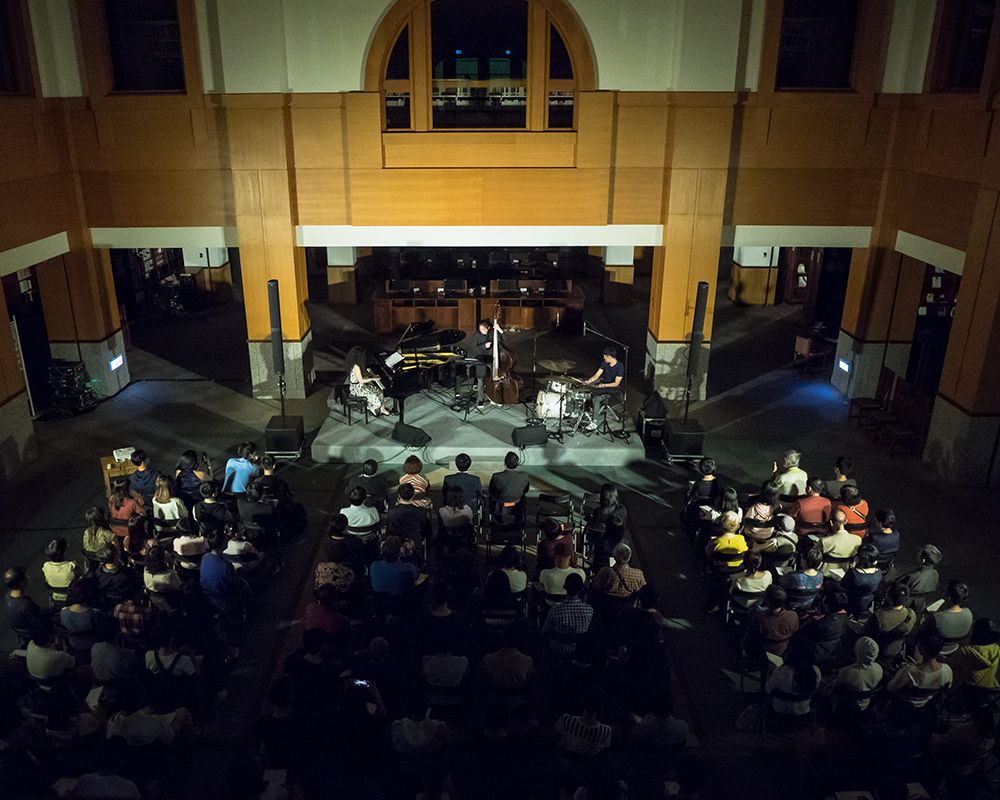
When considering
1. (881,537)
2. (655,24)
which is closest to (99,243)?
(655,24)

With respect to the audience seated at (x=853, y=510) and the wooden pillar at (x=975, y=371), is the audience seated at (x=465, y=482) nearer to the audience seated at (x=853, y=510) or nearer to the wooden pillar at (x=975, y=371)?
the audience seated at (x=853, y=510)

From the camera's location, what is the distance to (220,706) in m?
7.40

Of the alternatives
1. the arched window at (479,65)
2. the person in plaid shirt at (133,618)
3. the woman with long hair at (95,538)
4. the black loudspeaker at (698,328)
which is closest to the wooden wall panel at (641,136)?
the arched window at (479,65)

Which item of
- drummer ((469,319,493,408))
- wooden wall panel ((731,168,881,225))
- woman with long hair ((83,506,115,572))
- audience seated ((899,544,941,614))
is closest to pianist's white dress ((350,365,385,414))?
drummer ((469,319,493,408))

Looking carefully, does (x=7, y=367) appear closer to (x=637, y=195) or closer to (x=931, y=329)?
(x=637, y=195)

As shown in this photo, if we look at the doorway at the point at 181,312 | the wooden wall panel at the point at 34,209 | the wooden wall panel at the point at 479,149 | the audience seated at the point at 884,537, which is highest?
the wooden wall panel at the point at 479,149

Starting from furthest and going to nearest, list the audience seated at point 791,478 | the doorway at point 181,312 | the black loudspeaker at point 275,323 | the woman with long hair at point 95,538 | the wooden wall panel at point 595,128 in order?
the doorway at point 181,312, the wooden wall panel at point 595,128, the black loudspeaker at point 275,323, the audience seated at point 791,478, the woman with long hair at point 95,538

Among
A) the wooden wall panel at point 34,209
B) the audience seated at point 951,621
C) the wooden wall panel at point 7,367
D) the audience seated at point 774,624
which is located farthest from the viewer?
the wooden wall panel at point 34,209

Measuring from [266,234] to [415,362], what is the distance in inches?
130

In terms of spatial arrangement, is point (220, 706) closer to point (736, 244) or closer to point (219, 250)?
point (736, 244)

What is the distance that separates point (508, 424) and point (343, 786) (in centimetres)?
709

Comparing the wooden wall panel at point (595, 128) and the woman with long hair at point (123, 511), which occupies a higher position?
the wooden wall panel at point (595, 128)

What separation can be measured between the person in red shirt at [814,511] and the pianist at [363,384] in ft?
21.8

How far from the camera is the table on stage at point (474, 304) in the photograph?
18406 millimetres
